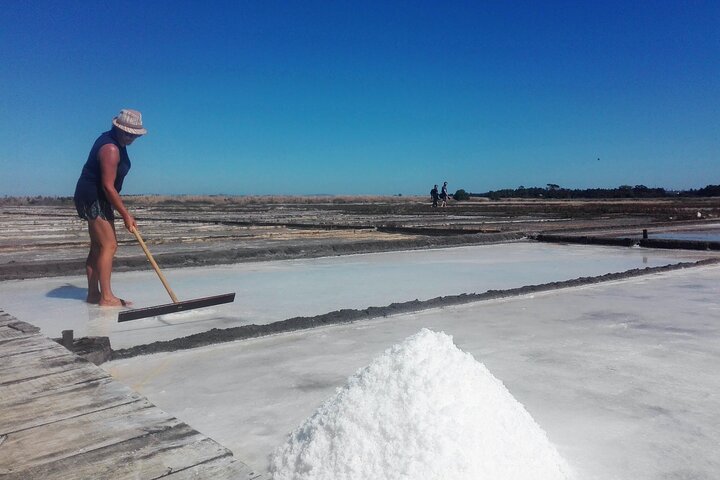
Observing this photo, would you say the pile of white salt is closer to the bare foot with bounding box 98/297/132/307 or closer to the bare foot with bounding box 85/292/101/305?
the bare foot with bounding box 98/297/132/307

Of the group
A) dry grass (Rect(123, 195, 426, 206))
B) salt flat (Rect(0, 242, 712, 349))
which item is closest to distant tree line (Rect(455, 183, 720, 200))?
dry grass (Rect(123, 195, 426, 206))

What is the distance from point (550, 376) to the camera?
2.87m

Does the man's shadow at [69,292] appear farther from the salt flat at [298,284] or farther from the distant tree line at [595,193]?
the distant tree line at [595,193]

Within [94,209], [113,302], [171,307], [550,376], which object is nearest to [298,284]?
[113,302]

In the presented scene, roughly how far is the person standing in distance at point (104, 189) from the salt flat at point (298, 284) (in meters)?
0.34

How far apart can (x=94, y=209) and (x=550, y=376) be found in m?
3.62

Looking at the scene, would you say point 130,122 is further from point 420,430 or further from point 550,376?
point 420,430

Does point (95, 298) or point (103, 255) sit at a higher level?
point (103, 255)

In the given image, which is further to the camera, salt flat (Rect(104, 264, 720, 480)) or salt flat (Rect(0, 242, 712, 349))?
salt flat (Rect(0, 242, 712, 349))

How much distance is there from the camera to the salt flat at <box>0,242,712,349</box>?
4.23 meters

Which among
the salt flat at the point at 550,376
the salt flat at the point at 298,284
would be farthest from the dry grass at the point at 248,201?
the salt flat at the point at 550,376

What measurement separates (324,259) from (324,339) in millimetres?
4654

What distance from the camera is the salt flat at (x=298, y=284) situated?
4.23 metres

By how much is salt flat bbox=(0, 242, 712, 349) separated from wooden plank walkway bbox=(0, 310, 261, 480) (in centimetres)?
130
